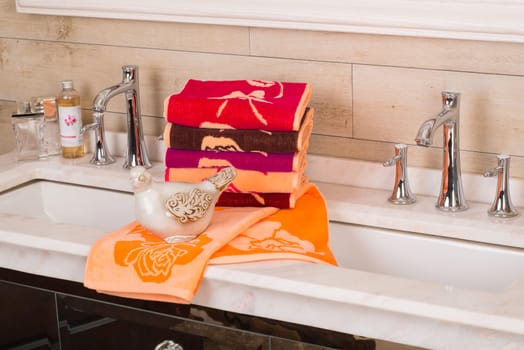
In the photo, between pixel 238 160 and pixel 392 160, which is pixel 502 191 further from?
pixel 238 160

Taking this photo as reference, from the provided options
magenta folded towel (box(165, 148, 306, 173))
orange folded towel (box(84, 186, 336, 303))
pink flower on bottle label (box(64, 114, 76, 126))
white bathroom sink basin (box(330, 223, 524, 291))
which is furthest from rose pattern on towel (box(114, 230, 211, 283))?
pink flower on bottle label (box(64, 114, 76, 126))

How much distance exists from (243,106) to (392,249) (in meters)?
0.41

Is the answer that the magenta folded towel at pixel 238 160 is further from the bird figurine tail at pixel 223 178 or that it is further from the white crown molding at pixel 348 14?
the white crown molding at pixel 348 14

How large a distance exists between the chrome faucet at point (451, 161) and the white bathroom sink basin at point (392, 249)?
9cm

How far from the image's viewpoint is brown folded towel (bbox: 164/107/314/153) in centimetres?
165

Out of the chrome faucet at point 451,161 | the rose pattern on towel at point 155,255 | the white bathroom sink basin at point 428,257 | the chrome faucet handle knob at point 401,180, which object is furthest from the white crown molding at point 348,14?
the rose pattern on towel at point 155,255

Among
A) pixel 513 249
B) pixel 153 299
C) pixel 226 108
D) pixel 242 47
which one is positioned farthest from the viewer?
pixel 242 47

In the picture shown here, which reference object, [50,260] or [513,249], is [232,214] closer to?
[50,260]

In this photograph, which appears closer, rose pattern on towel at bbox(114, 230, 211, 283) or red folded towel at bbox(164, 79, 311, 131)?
rose pattern on towel at bbox(114, 230, 211, 283)

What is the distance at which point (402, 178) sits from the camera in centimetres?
174

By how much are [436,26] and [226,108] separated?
442 mm

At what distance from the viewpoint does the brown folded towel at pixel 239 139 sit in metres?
1.65

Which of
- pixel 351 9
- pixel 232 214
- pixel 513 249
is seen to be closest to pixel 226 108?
pixel 232 214

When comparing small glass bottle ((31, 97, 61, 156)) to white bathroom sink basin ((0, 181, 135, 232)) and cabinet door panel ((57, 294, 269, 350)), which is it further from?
cabinet door panel ((57, 294, 269, 350))
